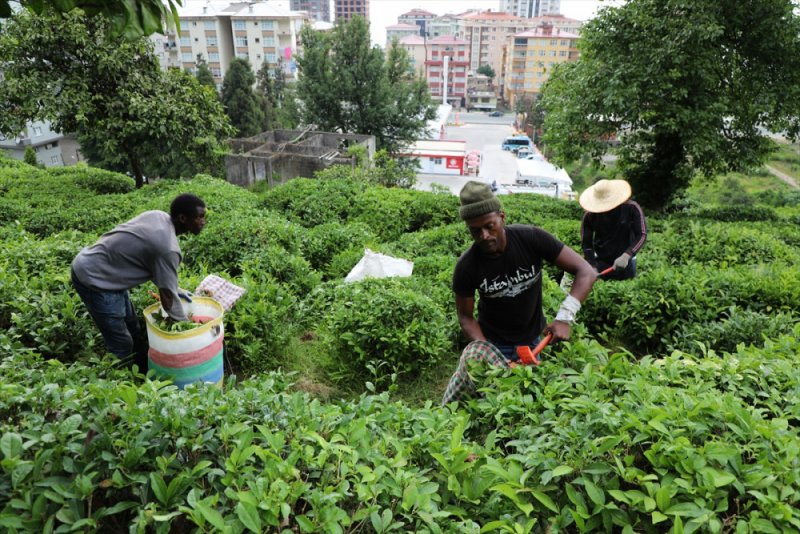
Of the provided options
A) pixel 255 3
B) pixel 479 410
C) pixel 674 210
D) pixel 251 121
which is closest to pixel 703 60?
pixel 674 210

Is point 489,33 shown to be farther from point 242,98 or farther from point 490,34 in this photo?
point 242,98

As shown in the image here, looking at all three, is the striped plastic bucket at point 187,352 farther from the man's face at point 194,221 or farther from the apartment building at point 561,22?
the apartment building at point 561,22

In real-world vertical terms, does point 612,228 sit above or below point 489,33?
below

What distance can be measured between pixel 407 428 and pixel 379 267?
3461 mm

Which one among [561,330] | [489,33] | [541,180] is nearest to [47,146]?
[541,180]

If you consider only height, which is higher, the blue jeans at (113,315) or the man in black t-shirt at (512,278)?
the man in black t-shirt at (512,278)

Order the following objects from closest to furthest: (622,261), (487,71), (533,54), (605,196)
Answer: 1. (622,261)
2. (605,196)
3. (533,54)
4. (487,71)

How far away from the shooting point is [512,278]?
3369 mm

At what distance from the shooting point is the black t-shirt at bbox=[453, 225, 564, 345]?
132 inches

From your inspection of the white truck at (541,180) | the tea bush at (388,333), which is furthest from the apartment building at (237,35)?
the tea bush at (388,333)

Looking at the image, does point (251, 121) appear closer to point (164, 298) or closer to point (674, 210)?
point (674, 210)

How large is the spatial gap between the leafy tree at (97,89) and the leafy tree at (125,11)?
923 centimetres

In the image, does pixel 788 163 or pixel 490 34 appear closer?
pixel 788 163

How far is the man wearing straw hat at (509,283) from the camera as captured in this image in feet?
10.9
